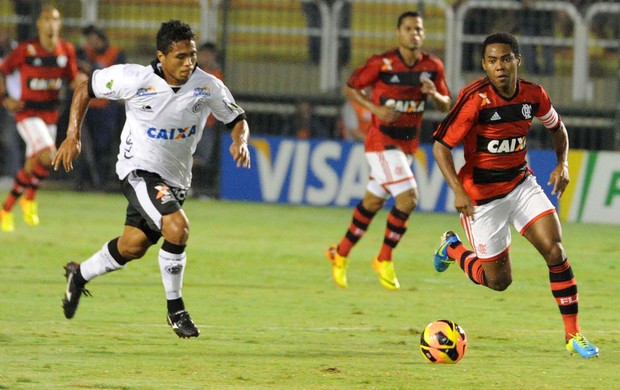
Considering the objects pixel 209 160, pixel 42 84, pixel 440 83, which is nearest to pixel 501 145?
pixel 440 83

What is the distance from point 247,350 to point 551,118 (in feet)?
8.26

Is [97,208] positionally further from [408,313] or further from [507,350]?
[507,350]

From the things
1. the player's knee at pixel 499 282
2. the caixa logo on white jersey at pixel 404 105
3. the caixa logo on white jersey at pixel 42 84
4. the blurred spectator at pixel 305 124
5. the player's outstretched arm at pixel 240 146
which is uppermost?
the player's outstretched arm at pixel 240 146

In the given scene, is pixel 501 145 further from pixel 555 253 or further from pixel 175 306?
pixel 175 306

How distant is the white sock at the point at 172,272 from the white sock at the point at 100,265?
641 millimetres

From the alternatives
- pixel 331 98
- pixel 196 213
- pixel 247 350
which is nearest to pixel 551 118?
pixel 247 350

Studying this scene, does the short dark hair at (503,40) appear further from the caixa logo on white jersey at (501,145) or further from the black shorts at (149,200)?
the black shorts at (149,200)

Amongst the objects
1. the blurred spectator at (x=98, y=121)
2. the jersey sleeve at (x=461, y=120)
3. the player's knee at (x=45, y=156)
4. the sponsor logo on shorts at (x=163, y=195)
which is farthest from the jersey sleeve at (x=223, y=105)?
the blurred spectator at (x=98, y=121)

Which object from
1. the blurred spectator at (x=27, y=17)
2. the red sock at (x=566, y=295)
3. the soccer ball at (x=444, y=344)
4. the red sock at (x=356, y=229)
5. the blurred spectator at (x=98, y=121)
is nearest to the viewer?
the soccer ball at (x=444, y=344)

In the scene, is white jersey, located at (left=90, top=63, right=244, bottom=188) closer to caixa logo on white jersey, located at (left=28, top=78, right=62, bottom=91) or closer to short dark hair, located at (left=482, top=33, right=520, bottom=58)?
short dark hair, located at (left=482, top=33, right=520, bottom=58)

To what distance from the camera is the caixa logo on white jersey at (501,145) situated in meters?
8.34

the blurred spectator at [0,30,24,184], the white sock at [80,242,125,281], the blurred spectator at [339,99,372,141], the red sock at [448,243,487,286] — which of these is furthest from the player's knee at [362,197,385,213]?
the blurred spectator at [0,30,24,184]

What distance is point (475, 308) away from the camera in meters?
10.2

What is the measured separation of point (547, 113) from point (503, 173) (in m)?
0.50
